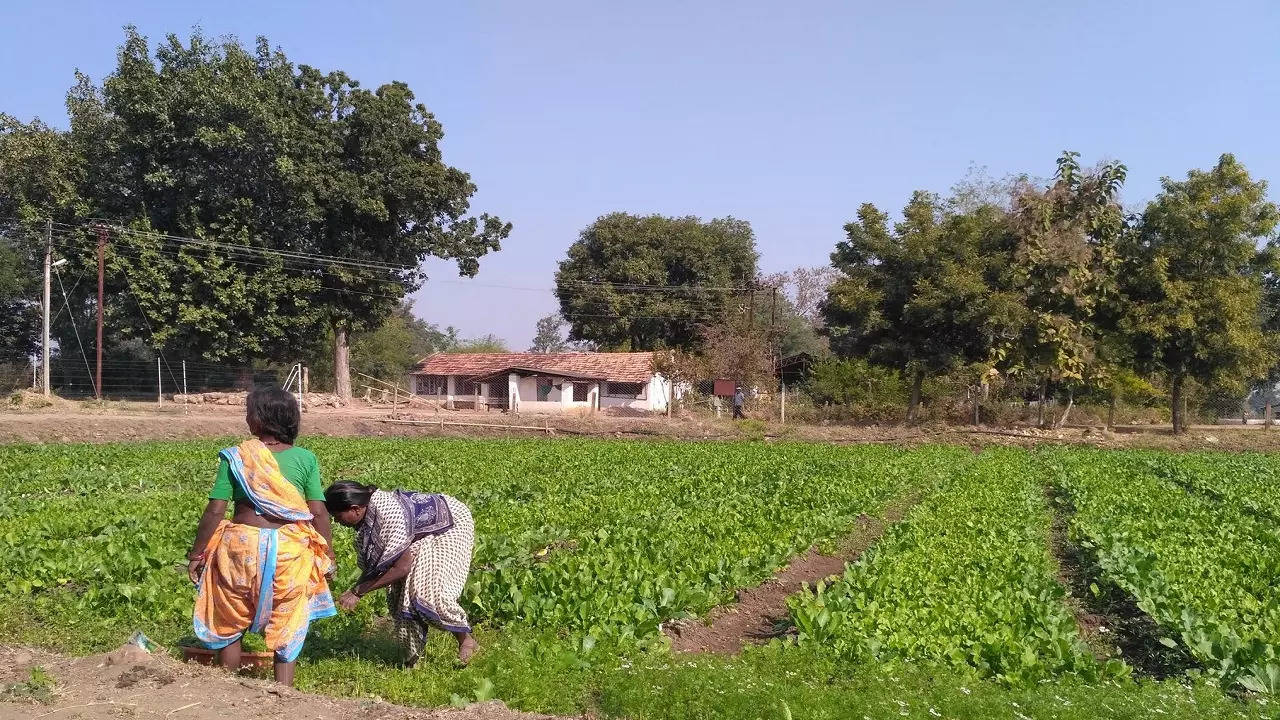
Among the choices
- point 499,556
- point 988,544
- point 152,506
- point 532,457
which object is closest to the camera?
point 499,556

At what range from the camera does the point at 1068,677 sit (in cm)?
631

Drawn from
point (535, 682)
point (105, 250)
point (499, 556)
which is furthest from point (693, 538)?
point (105, 250)

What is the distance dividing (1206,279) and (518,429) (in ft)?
85.5

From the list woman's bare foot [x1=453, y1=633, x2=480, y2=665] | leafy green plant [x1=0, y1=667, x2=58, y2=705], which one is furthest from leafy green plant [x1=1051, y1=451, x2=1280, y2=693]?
leafy green plant [x1=0, y1=667, x2=58, y2=705]

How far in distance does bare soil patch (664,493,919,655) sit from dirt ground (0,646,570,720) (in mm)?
2896

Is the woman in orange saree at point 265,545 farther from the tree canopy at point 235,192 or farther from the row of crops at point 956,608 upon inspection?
the tree canopy at point 235,192

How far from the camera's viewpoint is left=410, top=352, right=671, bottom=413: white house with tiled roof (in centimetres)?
5138

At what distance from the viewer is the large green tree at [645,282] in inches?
2372

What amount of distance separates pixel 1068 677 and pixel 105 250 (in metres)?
41.9

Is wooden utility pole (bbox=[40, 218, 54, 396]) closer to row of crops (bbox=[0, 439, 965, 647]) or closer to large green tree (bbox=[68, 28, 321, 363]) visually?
large green tree (bbox=[68, 28, 321, 363])

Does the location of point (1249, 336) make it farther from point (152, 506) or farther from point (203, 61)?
point (203, 61)

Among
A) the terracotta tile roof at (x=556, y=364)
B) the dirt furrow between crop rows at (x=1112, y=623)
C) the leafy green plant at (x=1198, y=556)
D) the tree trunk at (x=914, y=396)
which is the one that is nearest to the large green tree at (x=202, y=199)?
the terracotta tile roof at (x=556, y=364)

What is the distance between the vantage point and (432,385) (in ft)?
197

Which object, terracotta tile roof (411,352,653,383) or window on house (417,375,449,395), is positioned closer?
terracotta tile roof (411,352,653,383)
